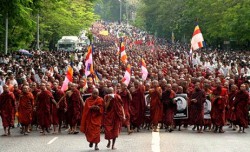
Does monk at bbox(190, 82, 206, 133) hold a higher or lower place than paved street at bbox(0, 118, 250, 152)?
higher

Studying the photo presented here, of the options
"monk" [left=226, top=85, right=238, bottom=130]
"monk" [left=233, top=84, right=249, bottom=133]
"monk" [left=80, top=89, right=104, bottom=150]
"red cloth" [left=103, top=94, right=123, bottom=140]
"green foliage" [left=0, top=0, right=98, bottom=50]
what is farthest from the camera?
"green foliage" [left=0, top=0, right=98, bottom=50]

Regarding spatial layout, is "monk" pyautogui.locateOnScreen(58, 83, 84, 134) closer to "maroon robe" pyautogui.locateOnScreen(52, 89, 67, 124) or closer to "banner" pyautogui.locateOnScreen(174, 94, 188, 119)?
"maroon robe" pyautogui.locateOnScreen(52, 89, 67, 124)

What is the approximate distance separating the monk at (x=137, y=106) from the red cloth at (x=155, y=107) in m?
0.48

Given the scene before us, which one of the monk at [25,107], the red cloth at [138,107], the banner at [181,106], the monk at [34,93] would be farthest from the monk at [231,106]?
the monk at [25,107]

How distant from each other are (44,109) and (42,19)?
40783mm

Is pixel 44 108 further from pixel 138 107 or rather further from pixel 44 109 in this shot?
pixel 138 107

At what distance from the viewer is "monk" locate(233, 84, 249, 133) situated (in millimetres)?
20781

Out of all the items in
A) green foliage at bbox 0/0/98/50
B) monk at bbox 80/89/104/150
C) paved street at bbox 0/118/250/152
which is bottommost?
paved street at bbox 0/118/250/152

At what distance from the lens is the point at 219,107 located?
814 inches

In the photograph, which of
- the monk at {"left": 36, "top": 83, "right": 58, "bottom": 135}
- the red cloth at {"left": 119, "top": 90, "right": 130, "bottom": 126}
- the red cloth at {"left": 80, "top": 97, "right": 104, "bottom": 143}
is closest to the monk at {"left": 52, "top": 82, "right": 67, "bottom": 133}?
the monk at {"left": 36, "top": 83, "right": 58, "bottom": 135}

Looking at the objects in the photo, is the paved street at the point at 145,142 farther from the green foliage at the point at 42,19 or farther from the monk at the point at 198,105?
the green foliage at the point at 42,19

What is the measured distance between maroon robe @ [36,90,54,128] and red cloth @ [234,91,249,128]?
5.78 m

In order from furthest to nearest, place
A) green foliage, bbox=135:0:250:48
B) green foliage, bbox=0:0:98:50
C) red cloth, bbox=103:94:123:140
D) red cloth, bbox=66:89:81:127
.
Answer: green foliage, bbox=135:0:250:48, green foliage, bbox=0:0:98:50, red cloth, bbox=66:89:81:127, red cloth, bbox=103:94:123:140

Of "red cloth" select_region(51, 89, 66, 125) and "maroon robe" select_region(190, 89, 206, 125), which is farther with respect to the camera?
"maroon robe" select_region(190, 89, 206, 125)
